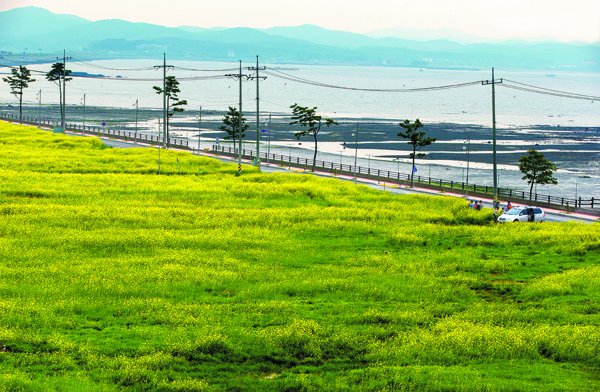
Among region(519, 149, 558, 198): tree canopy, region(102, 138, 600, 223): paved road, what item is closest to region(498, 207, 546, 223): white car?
region(102, 138, 600, 223): paved road

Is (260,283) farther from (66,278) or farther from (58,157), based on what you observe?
(58,157)

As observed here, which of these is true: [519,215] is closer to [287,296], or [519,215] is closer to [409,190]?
[409,190]

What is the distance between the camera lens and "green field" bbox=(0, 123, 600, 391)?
30.9 m

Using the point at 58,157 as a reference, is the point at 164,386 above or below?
below

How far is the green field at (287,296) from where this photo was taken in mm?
30922

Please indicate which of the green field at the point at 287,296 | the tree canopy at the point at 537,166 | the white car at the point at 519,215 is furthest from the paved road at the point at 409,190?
the tree canopy at the point at 537,166

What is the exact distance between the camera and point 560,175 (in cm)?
11681

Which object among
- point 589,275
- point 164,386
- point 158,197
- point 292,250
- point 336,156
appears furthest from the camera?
point 336,156

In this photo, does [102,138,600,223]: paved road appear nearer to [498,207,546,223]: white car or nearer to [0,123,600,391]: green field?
[498,207,546,223]: white car

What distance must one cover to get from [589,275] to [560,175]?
246 feet

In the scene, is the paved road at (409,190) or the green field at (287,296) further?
the paved road at (409,190)

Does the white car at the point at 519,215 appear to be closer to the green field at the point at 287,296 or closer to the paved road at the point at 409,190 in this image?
the green field at the point at 287,296

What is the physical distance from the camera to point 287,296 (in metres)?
39.9

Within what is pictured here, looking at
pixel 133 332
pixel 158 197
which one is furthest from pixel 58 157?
pixel 133 332
